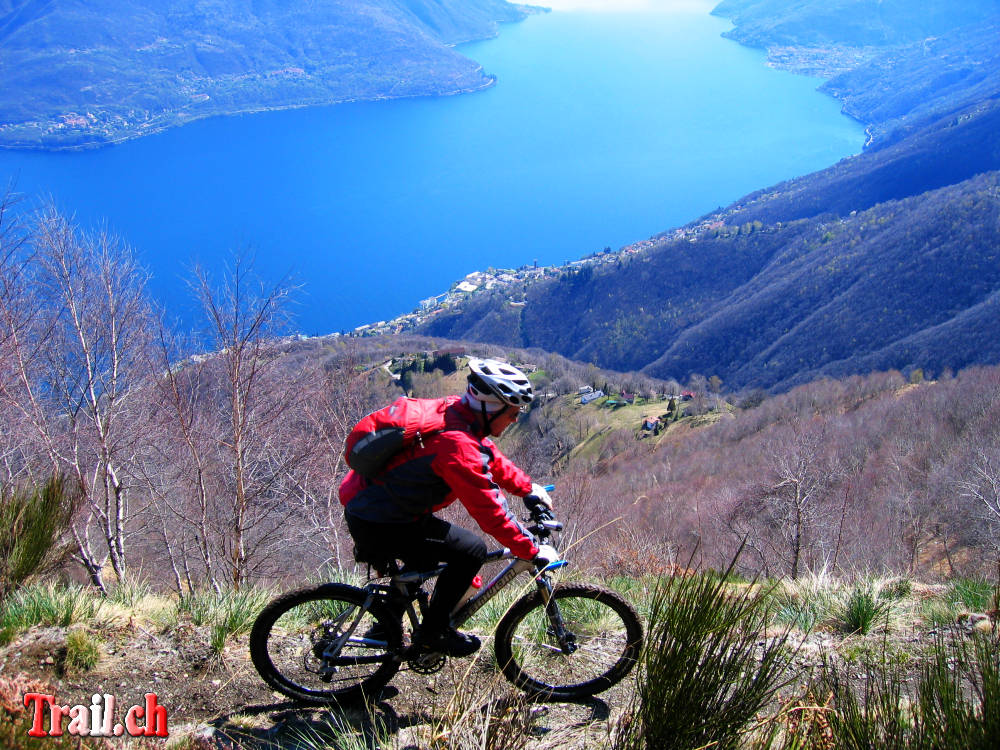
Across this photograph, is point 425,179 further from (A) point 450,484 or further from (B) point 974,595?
(A) point 450,484

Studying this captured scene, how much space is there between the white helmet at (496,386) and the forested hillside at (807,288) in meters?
70.2

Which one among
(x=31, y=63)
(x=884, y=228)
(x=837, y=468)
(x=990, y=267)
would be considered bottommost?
(x=837, y=468)

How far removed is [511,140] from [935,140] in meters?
86.0

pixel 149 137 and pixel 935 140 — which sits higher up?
pixel 149 137

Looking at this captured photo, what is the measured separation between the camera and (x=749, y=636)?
219 centimetres

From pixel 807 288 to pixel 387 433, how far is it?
308ft

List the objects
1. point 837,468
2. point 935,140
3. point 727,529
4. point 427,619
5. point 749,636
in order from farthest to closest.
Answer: point 935,140
point 837,468
point 727,529
point 427,619
point 749,636

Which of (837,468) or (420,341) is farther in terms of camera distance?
(420,341)

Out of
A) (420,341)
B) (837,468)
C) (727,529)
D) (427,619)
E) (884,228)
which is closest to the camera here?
(427,619)

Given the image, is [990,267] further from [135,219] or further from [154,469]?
[135,219]

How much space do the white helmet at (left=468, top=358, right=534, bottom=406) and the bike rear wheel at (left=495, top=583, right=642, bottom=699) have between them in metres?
0.95

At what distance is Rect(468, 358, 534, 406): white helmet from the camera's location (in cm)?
291

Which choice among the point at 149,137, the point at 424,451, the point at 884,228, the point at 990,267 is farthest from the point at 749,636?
the point at 149,137

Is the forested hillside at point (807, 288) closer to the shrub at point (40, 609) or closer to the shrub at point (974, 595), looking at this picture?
the shrub at point (974, 595)
